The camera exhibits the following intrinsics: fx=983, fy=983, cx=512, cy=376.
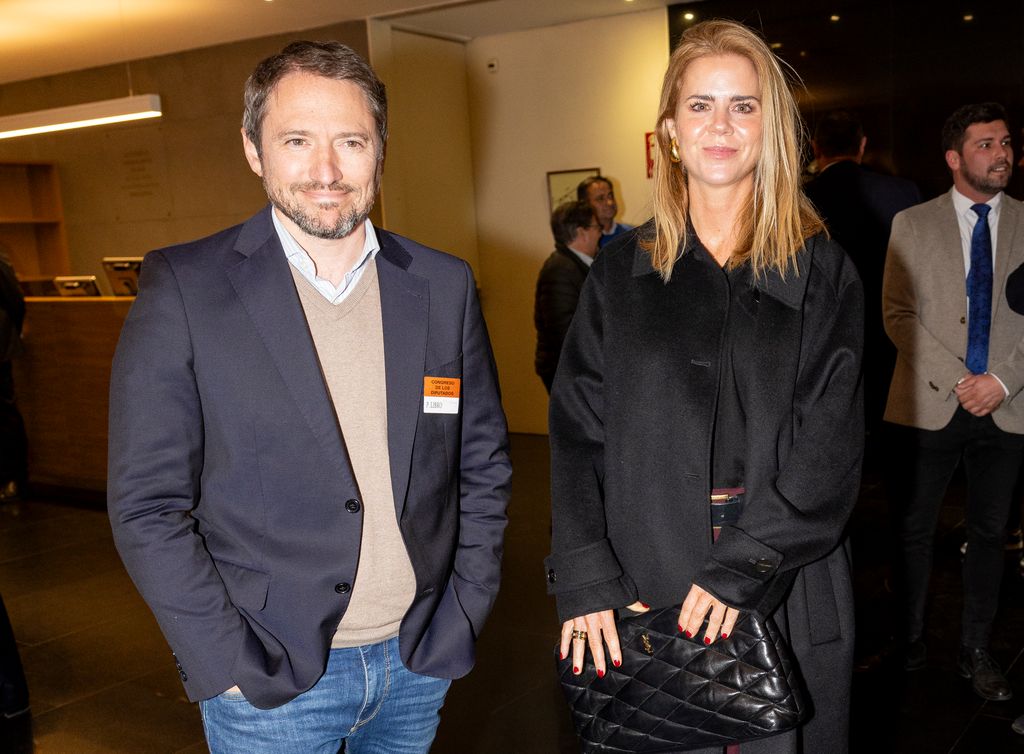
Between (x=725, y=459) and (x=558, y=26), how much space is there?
6.97 m

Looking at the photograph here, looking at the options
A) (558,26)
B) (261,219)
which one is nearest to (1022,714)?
(261,219)

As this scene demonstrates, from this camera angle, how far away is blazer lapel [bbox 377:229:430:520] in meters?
1.70

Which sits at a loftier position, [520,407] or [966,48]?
[966,48]

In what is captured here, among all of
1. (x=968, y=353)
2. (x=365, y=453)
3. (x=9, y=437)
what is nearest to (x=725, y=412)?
(x=365, y=453)

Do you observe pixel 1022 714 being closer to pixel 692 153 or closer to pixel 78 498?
pixel 692 153

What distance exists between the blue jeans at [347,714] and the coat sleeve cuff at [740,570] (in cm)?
55

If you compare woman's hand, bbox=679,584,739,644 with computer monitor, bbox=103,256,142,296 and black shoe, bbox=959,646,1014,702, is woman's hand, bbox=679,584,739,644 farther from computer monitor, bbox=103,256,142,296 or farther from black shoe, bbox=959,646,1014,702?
computer monitor, bbox=103,256,142,296

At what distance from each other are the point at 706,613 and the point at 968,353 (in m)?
2.18

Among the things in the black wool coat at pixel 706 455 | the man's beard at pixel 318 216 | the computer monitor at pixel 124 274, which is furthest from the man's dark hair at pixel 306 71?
the computer monitor at pixel 124 274

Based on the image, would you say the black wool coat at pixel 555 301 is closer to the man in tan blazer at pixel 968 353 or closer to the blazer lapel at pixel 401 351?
the man in tan blazer at pixel 968 353

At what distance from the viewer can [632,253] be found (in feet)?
6.21

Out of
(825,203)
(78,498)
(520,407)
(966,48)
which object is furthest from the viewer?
(520,407)

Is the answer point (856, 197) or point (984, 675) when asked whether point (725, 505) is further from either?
point (856, 197)

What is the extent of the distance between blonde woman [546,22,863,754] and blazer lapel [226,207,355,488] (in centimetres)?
46
